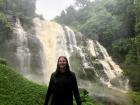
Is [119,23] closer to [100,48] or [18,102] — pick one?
[100,48]

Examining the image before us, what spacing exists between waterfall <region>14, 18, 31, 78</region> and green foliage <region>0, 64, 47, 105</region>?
1205 centimetres

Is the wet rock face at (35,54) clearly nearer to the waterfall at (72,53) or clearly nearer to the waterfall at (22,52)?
the waterfall at (22,52)

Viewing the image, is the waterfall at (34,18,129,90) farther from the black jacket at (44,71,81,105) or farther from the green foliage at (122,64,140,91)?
the black jacket at (44,71,81,105)

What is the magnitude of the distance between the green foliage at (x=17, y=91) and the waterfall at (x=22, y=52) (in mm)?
12047

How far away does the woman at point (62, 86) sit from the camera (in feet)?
19.6

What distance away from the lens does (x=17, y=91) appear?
9844 mm

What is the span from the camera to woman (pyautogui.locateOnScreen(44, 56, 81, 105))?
598 centimetres

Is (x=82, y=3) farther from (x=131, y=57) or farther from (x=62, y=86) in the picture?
(x=62, y=86)

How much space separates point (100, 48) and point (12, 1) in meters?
8.25

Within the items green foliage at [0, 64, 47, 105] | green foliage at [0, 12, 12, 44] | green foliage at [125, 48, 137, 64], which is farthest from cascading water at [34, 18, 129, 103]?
green foliage at [0, 64, 47, 105]

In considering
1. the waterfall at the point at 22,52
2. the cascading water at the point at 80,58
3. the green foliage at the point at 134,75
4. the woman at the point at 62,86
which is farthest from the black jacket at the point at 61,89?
the green foliage at the point at 134,75

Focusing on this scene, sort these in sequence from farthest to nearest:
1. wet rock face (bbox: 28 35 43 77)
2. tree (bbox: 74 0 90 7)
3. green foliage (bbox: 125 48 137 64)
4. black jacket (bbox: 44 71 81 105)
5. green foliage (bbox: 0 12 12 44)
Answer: tree (bbox: 74 0 90 7), green foliage (bbox: 125 48 137 64), wet rock face (bbox: 28 35 43 77), green foliage (bbox: 0 12 12 44), black jacket (bbox: 44 71 81 105)

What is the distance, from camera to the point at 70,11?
4484 cm

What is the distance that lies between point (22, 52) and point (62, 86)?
57.9 ft
